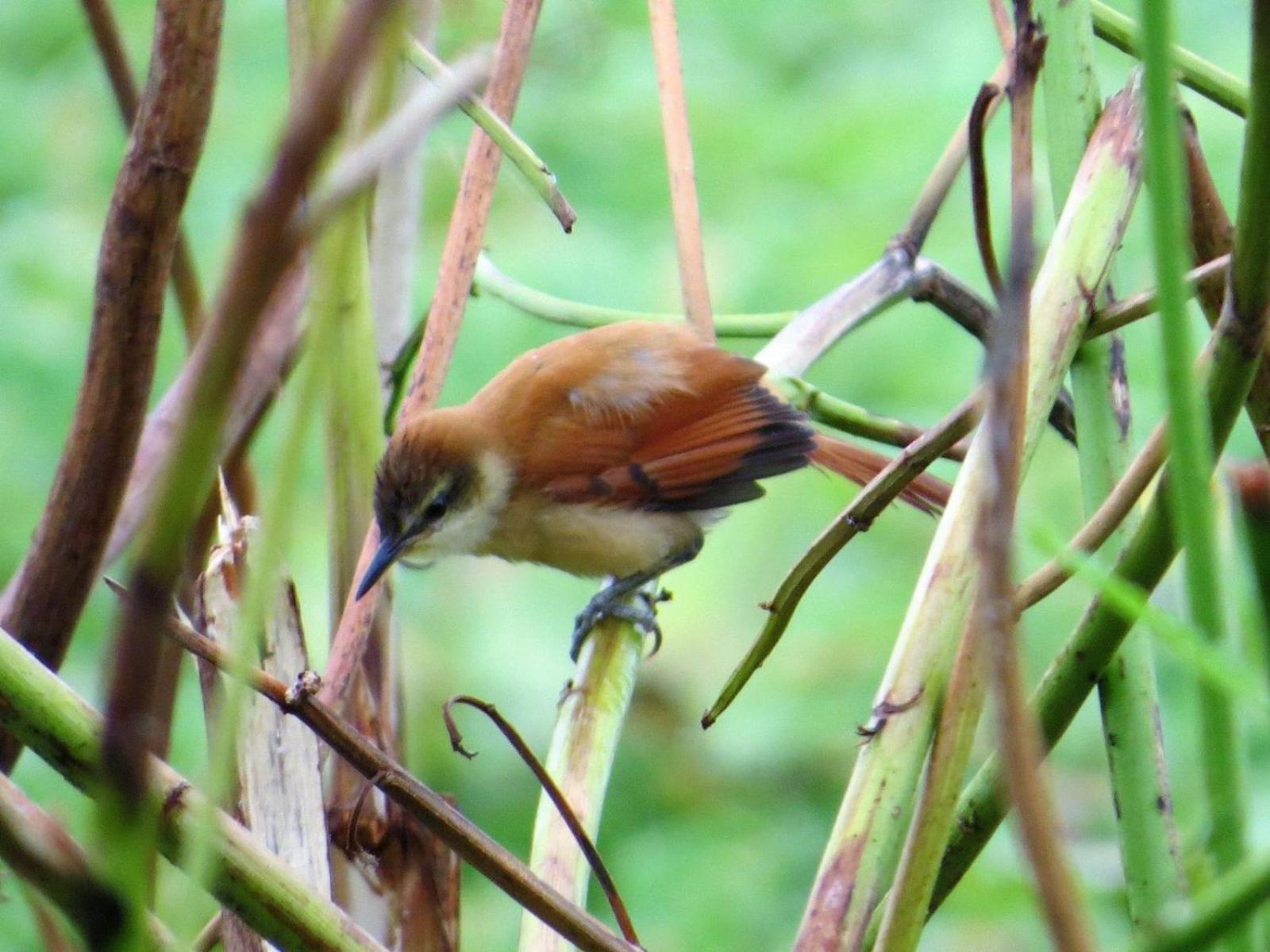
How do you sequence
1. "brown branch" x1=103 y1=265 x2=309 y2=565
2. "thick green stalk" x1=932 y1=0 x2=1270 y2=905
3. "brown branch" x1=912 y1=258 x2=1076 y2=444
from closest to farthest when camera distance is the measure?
"thick green stalk" x1=932 y1=0 x2=1270 y2=905 < "brown branch" x1=103 y1=265 x2=309 y2=565 < "brown branch" x1=912 y1=258 x2=1076 y2=444

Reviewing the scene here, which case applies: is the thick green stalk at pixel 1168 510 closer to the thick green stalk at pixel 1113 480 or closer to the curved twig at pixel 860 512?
the thick green stalk at pixel 1113 480

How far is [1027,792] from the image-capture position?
0.41 metres

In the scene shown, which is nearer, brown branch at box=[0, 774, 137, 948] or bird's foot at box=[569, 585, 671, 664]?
brown branch at box=[0, 774, 137, 948]

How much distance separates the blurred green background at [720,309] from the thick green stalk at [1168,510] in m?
1.55

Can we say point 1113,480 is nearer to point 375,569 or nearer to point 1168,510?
point 1168,510

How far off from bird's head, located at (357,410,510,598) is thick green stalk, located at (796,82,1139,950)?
54.4 inches

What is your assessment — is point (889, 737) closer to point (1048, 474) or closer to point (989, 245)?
point (989, 245)

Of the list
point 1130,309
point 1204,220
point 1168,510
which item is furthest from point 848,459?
point 1168,510

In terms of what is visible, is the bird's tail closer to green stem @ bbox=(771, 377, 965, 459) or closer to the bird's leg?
the bird's leg

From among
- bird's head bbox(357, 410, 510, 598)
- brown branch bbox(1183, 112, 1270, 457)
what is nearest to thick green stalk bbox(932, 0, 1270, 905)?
brown branch bbox(1183, 112, 1270, 457)

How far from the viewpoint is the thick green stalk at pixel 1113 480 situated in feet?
2.70

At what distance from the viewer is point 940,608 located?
0.87 metres

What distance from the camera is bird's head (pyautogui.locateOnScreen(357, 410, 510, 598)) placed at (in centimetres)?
242

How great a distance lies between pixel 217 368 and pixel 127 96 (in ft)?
4.24
